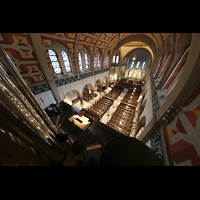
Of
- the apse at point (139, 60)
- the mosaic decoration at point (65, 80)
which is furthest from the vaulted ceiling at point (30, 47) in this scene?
the apse at point (139, 60)

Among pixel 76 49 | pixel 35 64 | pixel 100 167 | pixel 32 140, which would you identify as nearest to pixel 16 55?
pixel 35 64

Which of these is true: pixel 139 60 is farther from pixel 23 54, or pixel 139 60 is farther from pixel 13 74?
pixel 13 74

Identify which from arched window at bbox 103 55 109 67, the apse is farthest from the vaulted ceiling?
the apse

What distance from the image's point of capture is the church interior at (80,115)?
2.75 ft

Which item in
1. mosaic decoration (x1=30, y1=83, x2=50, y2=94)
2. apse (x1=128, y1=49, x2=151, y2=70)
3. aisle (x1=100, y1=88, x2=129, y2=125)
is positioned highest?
apse (x1=128, y1=49, x2=151, y2=70)

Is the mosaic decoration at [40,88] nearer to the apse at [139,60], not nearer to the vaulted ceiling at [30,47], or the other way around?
the vaulted ceiling at [30,47]

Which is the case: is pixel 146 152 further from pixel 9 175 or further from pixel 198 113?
pixel 198 113

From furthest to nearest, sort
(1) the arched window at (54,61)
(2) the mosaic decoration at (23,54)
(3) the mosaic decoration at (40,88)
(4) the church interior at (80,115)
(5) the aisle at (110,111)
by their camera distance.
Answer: (5) the aisle at (110,111) → (1) the arched window at (54,61) → (3) the mosaic decoration at (40,88) → (2) the mosaic decoration at (23,54) → (4) the church interior at (80,115)

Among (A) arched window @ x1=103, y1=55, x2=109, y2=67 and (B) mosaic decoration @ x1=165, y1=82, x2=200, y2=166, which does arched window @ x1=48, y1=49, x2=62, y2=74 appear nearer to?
(A) arched window @ x1=103, y1=55, x2=109, y2=67

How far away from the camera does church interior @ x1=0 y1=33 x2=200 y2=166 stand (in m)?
0.84

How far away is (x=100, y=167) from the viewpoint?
744mm

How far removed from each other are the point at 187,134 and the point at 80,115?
4.91 m

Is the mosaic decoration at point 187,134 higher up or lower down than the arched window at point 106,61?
lower down

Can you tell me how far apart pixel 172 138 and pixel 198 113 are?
94cm
